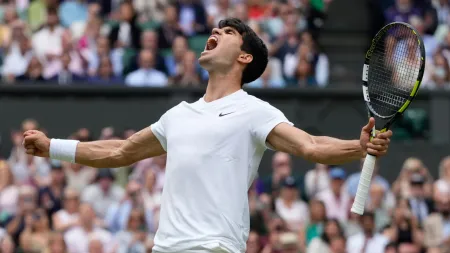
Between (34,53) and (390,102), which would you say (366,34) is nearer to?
(34,53)

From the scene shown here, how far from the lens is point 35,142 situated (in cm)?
716

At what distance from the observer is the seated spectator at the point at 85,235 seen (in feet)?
41.1

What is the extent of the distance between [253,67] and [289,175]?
21.8ft

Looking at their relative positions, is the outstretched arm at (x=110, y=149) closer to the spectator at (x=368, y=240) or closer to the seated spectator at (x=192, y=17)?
the spectator at (x=368, y=240)

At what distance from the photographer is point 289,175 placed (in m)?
13.5

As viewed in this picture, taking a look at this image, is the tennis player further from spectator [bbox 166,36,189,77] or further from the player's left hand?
spectator [bbox 166,36,189,77]

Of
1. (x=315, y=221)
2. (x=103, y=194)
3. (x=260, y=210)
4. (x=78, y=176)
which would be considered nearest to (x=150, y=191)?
(x=103, y=194)

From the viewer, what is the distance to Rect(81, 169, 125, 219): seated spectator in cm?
1330

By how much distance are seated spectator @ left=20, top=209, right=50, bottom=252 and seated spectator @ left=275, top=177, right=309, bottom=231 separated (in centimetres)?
250

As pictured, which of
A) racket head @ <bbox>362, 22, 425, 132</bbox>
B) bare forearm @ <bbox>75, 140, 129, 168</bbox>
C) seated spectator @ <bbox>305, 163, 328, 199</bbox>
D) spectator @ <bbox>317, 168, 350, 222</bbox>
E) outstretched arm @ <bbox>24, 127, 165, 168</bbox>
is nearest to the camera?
racket head @ <bbox>362, 22, 425, 132</bbox>

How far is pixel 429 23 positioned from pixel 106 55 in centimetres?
437

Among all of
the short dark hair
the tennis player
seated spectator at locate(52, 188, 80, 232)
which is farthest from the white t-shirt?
seated spectator at locate(52, 188, 80, 232)

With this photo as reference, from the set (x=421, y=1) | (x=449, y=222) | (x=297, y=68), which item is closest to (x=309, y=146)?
(x=449, y=222)

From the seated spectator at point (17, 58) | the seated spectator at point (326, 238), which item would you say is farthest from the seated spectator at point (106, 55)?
the seated spectator at point (326, 238)
